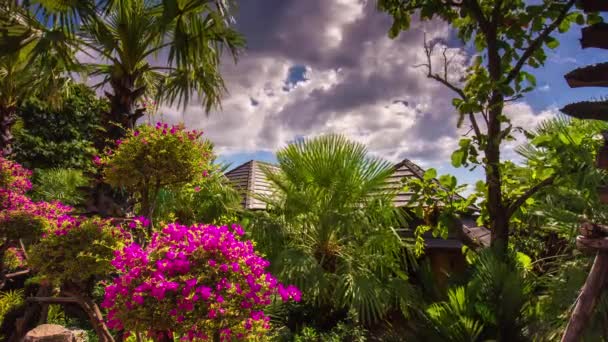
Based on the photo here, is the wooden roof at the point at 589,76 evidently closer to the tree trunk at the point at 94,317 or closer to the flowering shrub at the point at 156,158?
the flowering shrub at the point at 156,158

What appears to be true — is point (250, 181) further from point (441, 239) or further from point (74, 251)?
point (74, 251)

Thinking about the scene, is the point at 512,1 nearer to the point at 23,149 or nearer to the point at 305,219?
the point at 305,219

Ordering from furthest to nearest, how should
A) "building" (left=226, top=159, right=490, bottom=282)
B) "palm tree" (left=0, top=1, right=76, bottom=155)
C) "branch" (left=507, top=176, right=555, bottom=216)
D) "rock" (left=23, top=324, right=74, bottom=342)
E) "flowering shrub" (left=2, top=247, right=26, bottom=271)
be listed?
"flowering shrub" (left=2, top=247, right=26, bottom=271)
"palm tree" (left=0, top=1, right=76, bottom=155)
"rock" (left=23, top=324, right=74, bottom=342)
"building" (left=226, top=159, right=490, bottom=282)
"branch" (left=507, top=176, right=555, bottom=216)

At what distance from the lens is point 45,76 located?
26.6 ft

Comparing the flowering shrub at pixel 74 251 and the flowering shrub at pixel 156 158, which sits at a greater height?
the flowering shrub at pixel 156 158

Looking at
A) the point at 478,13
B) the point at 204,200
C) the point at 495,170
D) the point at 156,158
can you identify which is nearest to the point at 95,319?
the point at 156,158

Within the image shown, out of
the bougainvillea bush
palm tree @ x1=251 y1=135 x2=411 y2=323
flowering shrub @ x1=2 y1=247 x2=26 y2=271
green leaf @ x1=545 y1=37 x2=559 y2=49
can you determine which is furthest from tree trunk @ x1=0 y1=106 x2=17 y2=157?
green leaf @ x1=545 y1=37 x2=559 y2=49

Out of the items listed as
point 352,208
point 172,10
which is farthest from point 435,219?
point 172,10

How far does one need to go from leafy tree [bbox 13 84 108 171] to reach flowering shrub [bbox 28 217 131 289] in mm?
12585

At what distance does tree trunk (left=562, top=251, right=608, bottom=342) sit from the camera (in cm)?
257

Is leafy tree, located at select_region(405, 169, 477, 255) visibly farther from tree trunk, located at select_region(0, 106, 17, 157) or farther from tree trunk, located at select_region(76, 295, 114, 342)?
tree trunk, located at select_region(0, 106, 17, 157)

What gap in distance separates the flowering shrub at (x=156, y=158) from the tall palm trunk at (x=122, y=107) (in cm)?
125

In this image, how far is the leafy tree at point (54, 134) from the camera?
17.4 meters

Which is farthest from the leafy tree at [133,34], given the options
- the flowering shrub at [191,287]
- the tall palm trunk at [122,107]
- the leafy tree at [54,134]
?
the leafy tree at [54,134]
